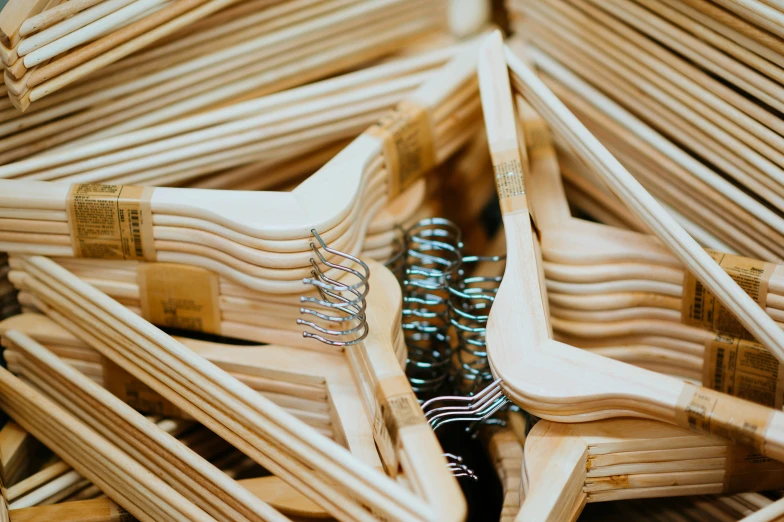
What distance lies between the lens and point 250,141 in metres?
1.69

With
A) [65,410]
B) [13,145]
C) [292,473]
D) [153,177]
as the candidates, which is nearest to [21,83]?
[13,145]

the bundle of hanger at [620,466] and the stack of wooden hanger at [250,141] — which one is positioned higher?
the stack of wooden hanger at [250,141]

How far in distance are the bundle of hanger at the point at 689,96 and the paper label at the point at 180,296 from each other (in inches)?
33.8

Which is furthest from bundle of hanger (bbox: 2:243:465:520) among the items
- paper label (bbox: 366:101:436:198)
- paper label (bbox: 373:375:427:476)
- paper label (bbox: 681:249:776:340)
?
paper label (bbox: 681:249:776:340)

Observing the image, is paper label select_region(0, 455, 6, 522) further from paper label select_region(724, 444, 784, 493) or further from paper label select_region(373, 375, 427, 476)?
paper label select_region(724, 444, 784, 493)

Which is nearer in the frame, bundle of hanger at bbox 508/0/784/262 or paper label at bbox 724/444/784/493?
paper label at bbox 724/444/784/493

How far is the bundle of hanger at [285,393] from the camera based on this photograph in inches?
47.7

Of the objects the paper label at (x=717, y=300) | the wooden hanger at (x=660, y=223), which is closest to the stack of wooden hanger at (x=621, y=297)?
the paper label at (x=717, y=300)

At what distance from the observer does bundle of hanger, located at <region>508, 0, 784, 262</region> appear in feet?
5.05

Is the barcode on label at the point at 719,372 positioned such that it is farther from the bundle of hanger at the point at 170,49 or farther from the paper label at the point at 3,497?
the paper label at the point at 3,497

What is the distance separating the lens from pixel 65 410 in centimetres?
158

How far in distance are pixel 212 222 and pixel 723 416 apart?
2.73 ft

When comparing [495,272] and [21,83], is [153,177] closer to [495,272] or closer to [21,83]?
[21,83]

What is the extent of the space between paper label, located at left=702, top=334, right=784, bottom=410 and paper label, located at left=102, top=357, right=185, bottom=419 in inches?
37.0
